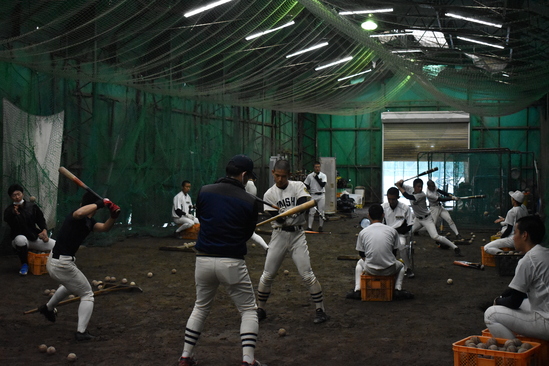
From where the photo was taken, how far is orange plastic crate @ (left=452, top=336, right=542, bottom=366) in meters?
4.25

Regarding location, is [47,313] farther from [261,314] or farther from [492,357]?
[492,357]

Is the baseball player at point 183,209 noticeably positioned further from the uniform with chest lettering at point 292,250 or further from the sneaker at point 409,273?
the uniform with chest lettering at point 292,250

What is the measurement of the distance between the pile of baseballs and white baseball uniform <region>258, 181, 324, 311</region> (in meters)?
2.28

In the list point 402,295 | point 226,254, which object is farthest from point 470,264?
point 226,254

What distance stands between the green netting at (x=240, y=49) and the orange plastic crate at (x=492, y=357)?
639 cm

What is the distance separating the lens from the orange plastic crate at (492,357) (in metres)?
4.25

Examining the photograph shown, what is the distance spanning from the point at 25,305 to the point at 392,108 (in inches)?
1037

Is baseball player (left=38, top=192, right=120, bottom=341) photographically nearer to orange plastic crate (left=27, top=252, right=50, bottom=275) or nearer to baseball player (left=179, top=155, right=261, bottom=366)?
baseball player (left=179, top=155, right=261, bottom=366)

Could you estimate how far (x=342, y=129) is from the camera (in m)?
31.5

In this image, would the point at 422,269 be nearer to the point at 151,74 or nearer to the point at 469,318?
the point at 469,318

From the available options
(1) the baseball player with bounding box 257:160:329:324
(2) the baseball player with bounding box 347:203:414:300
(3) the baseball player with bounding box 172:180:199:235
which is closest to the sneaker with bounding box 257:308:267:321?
(1) the baseball player with bounding box 257:160:329:324

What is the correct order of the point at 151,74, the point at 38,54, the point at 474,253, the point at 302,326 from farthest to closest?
the point at 474,253 < the point at 151,74 < the point at 38,54 < the point at 302,326

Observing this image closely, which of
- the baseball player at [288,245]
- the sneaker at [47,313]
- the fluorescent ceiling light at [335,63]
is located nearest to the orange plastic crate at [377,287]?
the baseball player at [288,245]

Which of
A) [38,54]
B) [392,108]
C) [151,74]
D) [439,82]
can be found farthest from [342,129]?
[38,54]
